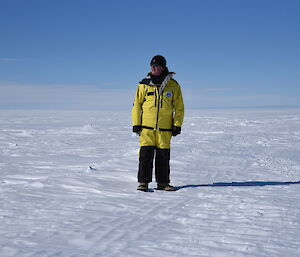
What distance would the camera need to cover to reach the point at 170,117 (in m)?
4.92

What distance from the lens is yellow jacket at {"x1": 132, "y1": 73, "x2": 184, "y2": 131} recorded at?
4.83m

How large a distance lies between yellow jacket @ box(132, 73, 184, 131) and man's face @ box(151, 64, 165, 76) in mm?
113

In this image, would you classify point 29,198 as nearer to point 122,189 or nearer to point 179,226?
point 122,189

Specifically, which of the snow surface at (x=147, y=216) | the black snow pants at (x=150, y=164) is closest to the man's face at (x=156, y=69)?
the black snow pants at (x=150, y=164)

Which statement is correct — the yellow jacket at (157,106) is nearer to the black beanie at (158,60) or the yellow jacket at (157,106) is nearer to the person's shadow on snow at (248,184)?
the black beanie at (158,60)

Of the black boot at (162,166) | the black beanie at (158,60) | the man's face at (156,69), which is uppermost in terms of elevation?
the black beanie at (158,60)

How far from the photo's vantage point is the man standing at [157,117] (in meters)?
4.82

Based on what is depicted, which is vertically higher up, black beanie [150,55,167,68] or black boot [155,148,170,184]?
black beanie [150,55,167,68]

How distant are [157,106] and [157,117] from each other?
14 centimetres

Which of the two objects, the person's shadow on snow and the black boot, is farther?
the person's shadow on snow

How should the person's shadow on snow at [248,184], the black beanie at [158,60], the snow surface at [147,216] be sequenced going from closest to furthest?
1. the snow surface at [147,216]
2. the black beanie at [158,60]
3. the person's shadow on snow at [248,184]

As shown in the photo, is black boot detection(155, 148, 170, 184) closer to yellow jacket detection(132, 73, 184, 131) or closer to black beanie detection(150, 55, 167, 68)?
yellow jacket detection(132, 73, 184, 131)

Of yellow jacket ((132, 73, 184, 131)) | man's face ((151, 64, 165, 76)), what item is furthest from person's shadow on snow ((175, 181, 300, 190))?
man's face ((151, 64, 165, 76))

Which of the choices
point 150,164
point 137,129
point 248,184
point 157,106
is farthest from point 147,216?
point 248,184
